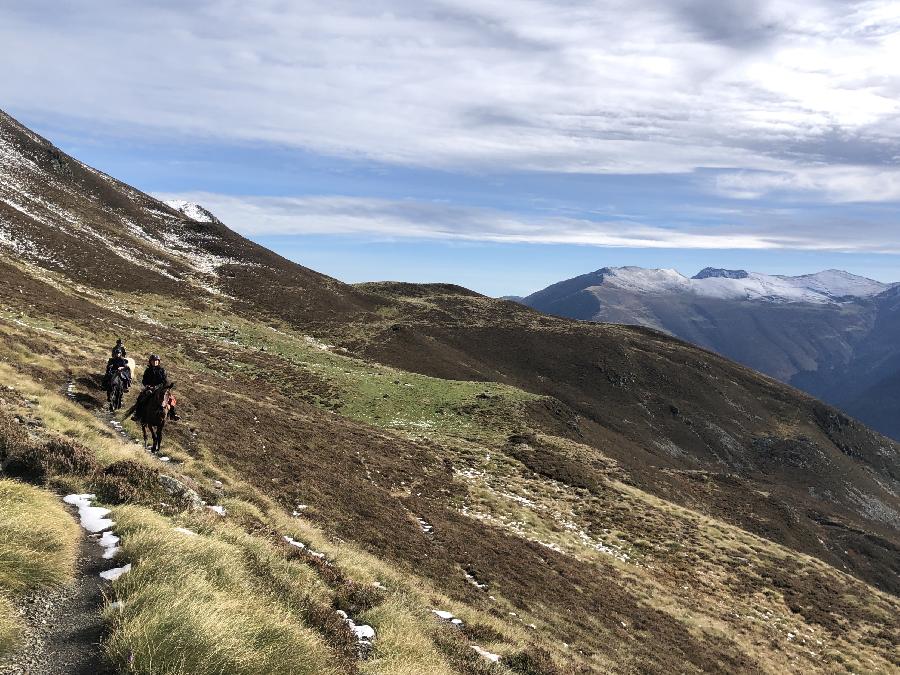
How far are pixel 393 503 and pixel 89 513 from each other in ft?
49.3

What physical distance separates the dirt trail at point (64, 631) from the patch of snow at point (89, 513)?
1.51 metres

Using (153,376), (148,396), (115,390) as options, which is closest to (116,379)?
(115,390)

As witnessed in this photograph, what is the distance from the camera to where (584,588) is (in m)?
21.8

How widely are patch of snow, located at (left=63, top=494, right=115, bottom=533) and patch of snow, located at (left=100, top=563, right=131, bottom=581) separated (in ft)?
5.37

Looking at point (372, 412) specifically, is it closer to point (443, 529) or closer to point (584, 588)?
point (443, 529)

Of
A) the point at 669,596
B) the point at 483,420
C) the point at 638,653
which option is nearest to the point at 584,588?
the point at 638,653

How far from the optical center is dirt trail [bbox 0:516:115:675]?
17.4 feet

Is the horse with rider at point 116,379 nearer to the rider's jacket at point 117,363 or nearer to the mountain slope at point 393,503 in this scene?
the rider's jacket at point 117,363

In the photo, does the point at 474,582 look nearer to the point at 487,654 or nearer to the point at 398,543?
the point at 398,543

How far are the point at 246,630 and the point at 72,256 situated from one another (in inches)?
2752

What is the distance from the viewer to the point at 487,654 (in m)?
10.3

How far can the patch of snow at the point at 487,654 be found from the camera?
10.0 meters

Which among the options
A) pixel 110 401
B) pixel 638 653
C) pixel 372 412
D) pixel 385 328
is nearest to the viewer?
pixel 638 653

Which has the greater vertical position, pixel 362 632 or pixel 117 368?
pixel 117 368
